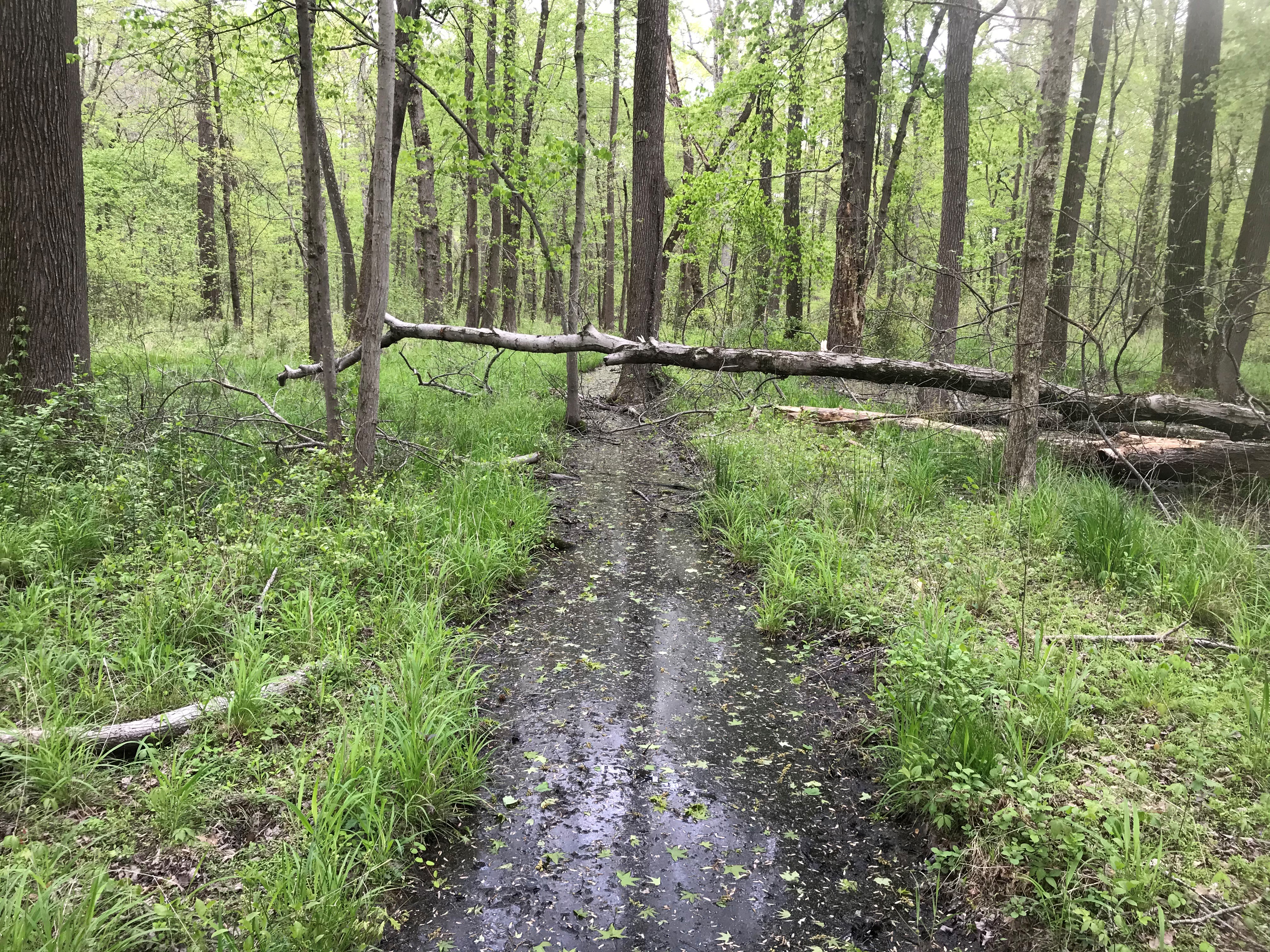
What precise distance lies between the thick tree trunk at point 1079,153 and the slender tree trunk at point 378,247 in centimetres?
1037

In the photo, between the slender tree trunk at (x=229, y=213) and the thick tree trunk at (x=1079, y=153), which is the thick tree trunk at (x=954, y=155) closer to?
the thick tree trunk at (x=1079, y=153)

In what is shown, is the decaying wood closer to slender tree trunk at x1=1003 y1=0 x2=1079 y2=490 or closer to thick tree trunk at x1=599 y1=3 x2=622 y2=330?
slender tree trunk at x1=1003 y1=0 x2=1079 y2=490

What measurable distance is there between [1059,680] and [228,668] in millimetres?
3850

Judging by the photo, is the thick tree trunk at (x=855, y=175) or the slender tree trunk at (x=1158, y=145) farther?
the slender tree trunk at (x=1158, y=145)

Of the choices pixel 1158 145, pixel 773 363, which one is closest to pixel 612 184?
pixel 1158 145

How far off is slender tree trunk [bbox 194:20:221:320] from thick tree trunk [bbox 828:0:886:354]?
13168mm

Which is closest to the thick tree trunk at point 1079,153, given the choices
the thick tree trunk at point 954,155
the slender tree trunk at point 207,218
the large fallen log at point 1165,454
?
the thick tree trunk at point 954,155

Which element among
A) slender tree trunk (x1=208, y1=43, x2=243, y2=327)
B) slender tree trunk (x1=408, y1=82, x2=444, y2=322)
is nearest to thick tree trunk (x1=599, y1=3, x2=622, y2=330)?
slender tree trunk (x1=408, y1=82, x2=444, y2=322)

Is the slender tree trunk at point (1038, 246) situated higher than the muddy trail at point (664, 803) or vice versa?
the slender tree trunk at point (1038, 246)

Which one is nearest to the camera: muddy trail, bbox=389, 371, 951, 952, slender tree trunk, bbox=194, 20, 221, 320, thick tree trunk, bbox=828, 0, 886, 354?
muddy trail, bbox=389, 371, 951, 952

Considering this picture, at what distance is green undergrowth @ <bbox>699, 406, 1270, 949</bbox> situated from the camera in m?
2.21

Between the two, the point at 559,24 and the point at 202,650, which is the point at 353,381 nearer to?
the point at 202,650

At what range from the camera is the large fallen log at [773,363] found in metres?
6.57

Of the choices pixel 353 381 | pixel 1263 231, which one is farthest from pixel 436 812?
pixel 1263 231
